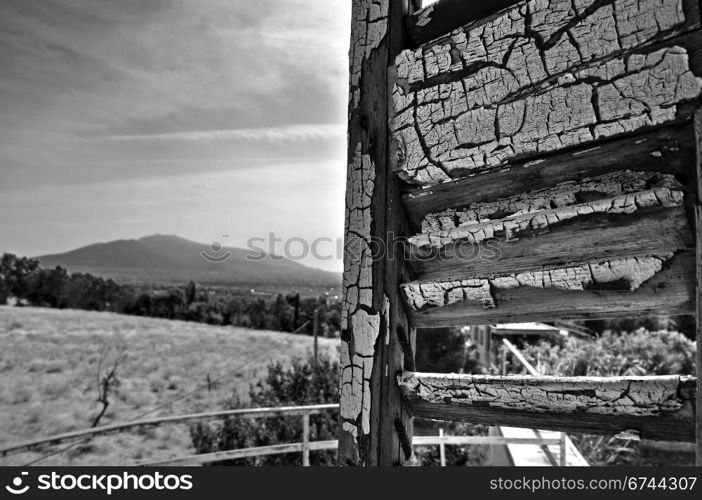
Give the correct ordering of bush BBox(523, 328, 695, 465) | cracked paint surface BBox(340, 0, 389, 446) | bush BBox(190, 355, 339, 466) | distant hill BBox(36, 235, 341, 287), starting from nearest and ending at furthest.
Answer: cracked paint surface BBox(340, 0, 389, 446), bush BBox(190, 355, 339, 466), bush BBox(523, 328, 695, 465), distant hill BBox(36, 235, 341, 287)

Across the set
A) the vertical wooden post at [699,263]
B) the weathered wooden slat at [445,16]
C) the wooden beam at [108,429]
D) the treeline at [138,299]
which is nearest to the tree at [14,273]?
the treeline at [138,299]

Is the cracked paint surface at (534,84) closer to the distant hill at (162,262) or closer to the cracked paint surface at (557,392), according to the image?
the cracked paint surface at (557,392)

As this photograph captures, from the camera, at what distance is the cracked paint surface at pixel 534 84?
27.5 inches

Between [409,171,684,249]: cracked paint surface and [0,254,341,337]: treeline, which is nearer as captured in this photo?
[409,171,684,249]: cracked paint surface

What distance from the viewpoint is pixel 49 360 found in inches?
520

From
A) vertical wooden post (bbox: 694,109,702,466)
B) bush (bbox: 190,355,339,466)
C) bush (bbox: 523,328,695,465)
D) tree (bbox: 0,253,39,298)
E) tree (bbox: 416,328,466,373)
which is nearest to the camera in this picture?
vertical wooden post (bbox: 694,109,702,466)

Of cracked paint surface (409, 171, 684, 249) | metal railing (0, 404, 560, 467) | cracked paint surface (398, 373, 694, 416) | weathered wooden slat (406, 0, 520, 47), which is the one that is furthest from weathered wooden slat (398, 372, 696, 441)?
metal railing (0, 404, 560, 467)

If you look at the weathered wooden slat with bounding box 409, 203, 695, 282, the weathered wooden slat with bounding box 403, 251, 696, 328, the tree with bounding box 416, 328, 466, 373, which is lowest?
the tree with bounding box 416, 328, 466, 373

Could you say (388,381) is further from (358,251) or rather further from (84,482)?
(84,482)

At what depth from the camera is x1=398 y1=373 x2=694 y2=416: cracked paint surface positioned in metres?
0.72

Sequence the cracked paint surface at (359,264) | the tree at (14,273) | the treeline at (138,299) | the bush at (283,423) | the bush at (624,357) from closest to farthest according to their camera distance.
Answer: the cracked paint surface at (359,264) < the bush at (283,423) < the bush at (624,357) < the tree at (14,273) < the treeline at (138,299)

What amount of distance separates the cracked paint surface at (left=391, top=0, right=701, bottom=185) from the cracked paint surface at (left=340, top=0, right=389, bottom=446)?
0.10 meters

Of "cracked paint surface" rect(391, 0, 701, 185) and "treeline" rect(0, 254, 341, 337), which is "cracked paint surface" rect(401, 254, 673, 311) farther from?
"treeline" rect(0, 254, 341, 337)

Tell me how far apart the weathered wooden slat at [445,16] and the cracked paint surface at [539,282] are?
482 millimetres
